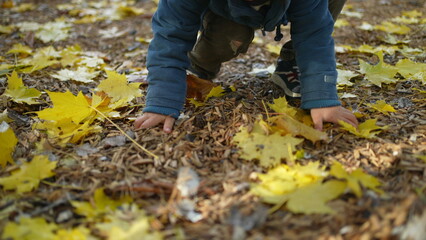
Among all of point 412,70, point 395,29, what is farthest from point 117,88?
point 395,29

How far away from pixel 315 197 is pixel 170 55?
2.86 feet

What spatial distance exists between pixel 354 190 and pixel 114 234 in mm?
600

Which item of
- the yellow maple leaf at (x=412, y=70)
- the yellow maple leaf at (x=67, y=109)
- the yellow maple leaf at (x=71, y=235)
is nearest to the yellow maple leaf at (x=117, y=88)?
the yellow maple leaf at (x=67, y=109)

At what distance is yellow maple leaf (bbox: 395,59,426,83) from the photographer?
1.78 m

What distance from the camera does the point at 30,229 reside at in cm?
85

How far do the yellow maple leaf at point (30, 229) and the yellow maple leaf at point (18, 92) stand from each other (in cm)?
85

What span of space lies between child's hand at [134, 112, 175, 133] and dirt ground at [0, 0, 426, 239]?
0.13 ft

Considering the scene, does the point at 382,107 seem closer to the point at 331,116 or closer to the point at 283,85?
the point at 331,116

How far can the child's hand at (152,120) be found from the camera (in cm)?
142

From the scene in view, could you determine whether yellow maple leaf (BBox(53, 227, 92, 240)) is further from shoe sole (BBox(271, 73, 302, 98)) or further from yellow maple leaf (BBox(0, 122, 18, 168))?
shoe sole (BBox(271, 73, 302, 98))

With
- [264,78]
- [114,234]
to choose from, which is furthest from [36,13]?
[114,234]

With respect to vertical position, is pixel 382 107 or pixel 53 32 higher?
pixel 382 107

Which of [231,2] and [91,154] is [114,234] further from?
[231,2]

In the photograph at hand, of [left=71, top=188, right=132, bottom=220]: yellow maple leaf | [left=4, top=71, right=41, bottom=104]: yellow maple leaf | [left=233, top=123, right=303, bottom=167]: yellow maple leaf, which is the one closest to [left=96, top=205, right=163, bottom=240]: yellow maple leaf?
[left=71, top=188, right=132, bottom=220]: yellow maple leaf
